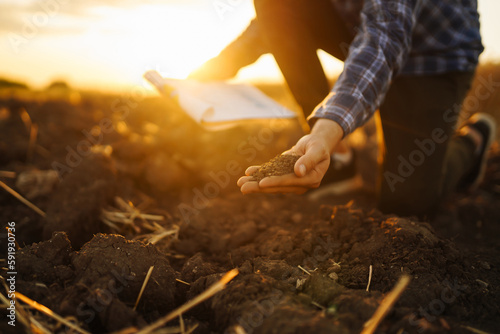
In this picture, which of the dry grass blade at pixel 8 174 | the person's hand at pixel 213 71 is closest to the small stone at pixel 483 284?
the person's hand at pixel 213 71

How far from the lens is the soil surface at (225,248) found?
1.01m

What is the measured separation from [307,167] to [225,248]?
2.13ft

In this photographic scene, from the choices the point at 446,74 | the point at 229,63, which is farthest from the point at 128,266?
the point at 446,74

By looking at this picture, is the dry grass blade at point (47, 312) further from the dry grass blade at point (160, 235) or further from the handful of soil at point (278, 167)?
the handful of soil at point (278, 167)

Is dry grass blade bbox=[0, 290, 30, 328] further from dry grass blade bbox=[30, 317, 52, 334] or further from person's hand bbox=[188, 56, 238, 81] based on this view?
person's hand bbox=[188, 56, 238, 81]

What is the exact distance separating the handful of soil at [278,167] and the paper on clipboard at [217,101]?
716mm

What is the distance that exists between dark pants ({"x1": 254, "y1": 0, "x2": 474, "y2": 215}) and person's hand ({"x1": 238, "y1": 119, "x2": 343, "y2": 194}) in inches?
35.0

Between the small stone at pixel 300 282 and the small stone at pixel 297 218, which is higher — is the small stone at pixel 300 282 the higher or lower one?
the higher one

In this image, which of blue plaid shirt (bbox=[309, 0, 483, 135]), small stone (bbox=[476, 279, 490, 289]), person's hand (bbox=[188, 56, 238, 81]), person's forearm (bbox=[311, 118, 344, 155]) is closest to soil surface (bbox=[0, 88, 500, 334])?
small stone (bbox=[476, 279, 490, 289])

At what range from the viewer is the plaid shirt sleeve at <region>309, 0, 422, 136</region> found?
4.62ft

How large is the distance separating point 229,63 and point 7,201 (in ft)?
5.69

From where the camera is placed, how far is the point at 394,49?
1517 mm

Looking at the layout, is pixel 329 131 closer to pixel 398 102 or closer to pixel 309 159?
pixel 309 159

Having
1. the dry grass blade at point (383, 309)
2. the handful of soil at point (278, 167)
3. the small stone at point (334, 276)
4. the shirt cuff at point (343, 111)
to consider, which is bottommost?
the small stone at point (334, 276)
